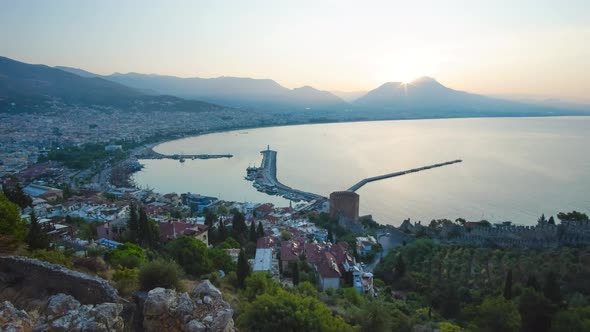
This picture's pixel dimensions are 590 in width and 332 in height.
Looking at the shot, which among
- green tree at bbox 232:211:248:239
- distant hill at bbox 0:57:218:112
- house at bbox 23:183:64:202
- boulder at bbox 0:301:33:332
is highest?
distant hill at bbox 0:57:218:112

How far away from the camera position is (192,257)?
784 centimetres

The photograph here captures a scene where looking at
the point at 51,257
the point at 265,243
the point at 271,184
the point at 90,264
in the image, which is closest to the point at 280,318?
the point at 90,264

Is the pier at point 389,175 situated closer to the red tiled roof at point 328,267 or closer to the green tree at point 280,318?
the red tiled roof at point 328,267

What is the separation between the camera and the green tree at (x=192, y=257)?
7633 mm

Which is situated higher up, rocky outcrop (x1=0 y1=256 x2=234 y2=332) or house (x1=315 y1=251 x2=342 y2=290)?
rocky outcrop (x1=0 y1=256 x2=234 y2=332)

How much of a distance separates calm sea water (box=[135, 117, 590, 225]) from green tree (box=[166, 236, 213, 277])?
15.7 m

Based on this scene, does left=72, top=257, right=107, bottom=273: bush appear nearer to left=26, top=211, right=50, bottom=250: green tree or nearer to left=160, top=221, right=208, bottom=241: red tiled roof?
left=26, top=211, right=50, bottom=250: green tree

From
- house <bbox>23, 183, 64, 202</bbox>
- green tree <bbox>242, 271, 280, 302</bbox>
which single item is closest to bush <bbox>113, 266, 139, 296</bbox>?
green tree <bbox>242, 271, 280, 302</bbox>

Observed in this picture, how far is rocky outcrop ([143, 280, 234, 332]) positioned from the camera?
10.6 ft

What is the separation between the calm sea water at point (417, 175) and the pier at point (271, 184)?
81 cm

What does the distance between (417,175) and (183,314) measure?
112 ft

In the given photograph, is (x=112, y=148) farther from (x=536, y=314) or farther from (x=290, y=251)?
(x=536, y=314)

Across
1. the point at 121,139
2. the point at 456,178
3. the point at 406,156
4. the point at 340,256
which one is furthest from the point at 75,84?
the point at 340,256

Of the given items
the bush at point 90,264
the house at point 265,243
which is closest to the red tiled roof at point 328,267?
the house at point 265,243
